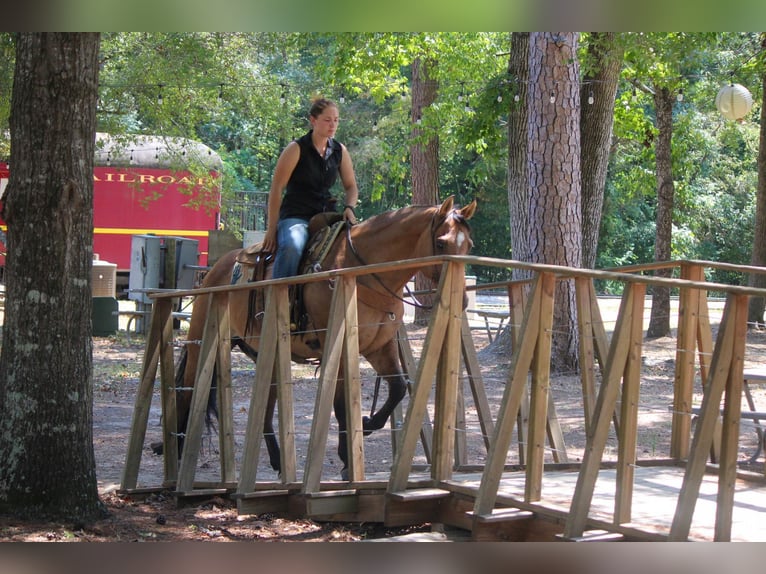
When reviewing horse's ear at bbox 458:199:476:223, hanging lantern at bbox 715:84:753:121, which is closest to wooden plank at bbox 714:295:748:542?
horse's ear at bbox 458:199:476:223

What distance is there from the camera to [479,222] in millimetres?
36438

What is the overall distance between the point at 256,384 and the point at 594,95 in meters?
8.13

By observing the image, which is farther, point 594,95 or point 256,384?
point 594,95

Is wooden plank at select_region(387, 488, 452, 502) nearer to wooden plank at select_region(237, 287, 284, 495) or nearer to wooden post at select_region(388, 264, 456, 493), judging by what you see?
wooden post at select_region(388, 264, 456, 493)

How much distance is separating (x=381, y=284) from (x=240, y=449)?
2.76 meters

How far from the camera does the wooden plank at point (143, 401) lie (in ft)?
22.6

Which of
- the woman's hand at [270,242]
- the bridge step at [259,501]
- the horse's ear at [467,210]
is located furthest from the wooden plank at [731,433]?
the woman's hand at [270,242]

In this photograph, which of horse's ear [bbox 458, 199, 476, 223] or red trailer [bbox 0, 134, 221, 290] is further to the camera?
red trailer [bbox 0, 134, 221, 290]

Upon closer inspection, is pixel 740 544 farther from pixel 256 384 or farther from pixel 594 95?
pixel 594 95

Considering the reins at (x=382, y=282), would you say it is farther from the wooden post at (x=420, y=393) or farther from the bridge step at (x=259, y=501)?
the bridge step at (x=259, y=501)

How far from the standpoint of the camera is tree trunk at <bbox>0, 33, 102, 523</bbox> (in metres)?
5.62

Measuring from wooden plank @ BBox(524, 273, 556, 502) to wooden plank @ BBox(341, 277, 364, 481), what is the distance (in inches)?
42.2

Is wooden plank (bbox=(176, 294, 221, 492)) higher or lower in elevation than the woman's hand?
lower

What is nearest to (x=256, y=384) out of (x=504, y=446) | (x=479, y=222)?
(x=504, y=446)
